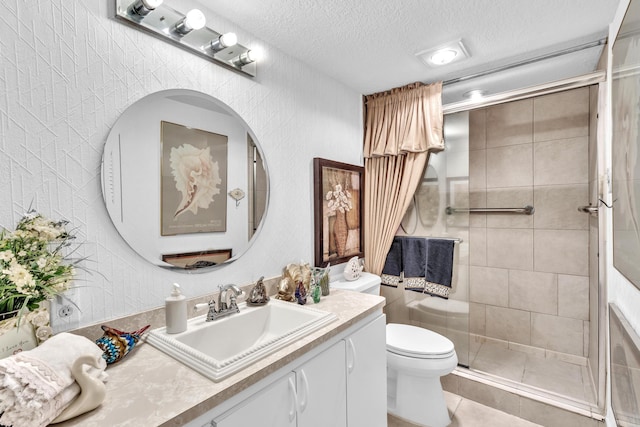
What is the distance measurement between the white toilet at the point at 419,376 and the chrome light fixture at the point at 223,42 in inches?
62.9

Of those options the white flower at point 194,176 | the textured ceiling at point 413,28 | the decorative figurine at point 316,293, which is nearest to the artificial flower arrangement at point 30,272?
the white flower at point 194,176

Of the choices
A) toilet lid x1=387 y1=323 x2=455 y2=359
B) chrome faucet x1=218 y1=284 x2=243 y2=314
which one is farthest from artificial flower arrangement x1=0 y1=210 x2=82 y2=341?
toilet lid x1=387 y1=323 x2=455 y2=359

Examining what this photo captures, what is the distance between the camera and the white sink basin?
99 centimetres

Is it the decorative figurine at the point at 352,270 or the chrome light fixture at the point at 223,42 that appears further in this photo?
the decorative figurine at the point at 352,270

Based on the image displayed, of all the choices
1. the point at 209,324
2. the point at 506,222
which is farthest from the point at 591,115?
the point at 209,324

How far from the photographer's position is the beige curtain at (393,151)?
7.60 feet

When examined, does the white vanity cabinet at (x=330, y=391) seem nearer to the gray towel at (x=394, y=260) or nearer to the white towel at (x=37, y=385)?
the white towel at (x=37, y=385)

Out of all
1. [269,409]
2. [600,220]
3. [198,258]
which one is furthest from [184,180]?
[600,220]

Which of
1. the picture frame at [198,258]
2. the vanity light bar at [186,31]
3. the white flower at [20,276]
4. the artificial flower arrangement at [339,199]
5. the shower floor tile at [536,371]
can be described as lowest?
the shower floor tile at [536,371]

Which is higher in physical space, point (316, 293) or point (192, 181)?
point (192, 181)

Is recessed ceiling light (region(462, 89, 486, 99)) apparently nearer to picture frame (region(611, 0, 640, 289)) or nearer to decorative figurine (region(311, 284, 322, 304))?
picture frame (region(611, 0, 640, 289))

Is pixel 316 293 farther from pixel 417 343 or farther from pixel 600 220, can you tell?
pixel 600 220

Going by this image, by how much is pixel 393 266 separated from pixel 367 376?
1.12 metres

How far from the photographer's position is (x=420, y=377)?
6.32 feet
